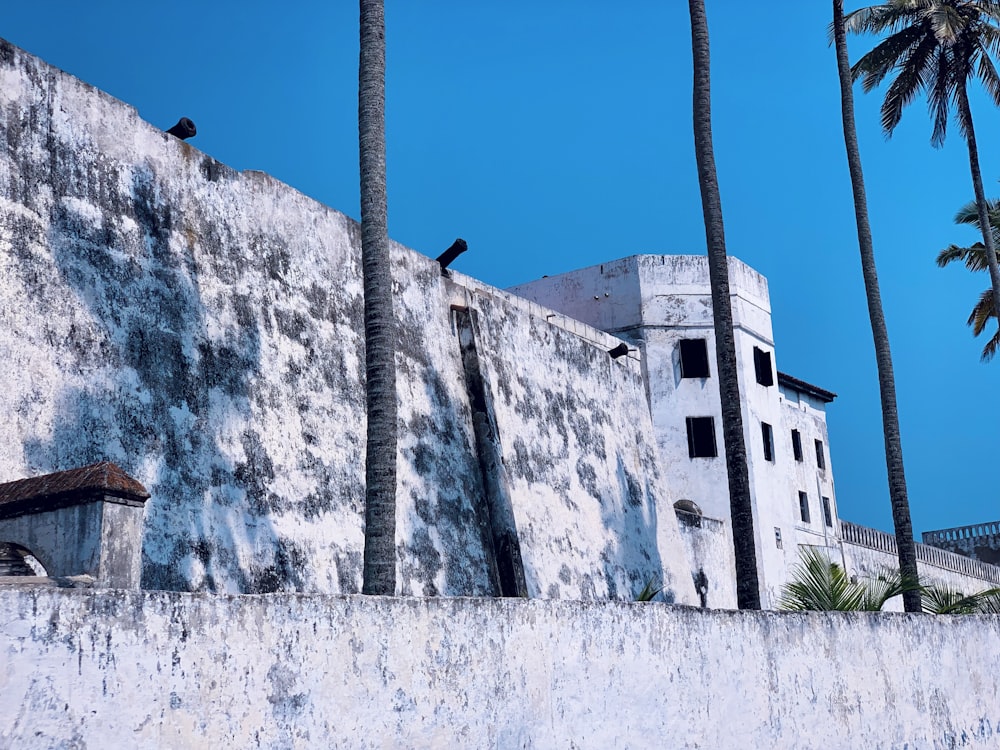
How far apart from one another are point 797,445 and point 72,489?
93.1 feet

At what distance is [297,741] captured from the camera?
589cm

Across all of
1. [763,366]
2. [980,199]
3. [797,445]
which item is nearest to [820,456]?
[797,445]

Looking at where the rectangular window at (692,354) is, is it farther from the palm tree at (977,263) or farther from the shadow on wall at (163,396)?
the shadow on wall at (163,396)

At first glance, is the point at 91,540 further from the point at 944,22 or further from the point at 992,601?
the point at 944,22

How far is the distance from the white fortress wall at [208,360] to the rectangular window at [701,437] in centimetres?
1232

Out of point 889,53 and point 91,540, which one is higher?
point 889,53

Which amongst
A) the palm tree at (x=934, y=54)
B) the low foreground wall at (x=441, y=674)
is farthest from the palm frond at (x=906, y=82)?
the low foreground wall at (x=441, y=674)

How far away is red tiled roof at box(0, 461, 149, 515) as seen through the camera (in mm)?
8141

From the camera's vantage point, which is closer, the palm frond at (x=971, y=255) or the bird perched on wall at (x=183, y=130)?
the bird perched on wall at (x=183, y=130)

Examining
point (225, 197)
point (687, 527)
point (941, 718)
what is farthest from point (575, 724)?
point (687, 527)

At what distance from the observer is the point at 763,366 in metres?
30.3

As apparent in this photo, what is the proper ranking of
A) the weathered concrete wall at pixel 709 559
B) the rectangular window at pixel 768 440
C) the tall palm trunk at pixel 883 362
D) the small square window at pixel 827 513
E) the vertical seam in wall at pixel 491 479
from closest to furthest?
the vertical seam in wall at pixel 491 479, the tall palm trunk at pixel 883 362, the weathered concrete wall at pixel 709 559, the rectangular window at pixel 768 440, the small square window at pixel 827 513

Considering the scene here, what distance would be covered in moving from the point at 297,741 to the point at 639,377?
17370 millimetres

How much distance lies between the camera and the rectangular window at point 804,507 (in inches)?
1264
